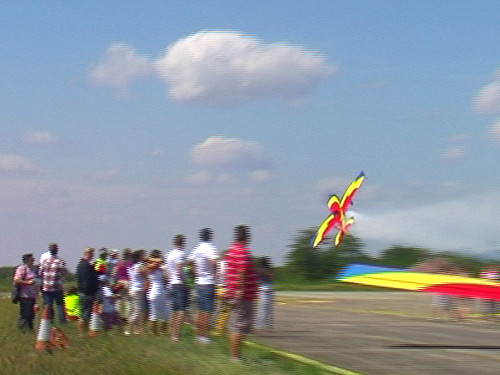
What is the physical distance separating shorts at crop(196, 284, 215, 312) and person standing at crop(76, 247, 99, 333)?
3075 millimetres

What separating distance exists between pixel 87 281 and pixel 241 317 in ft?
18.4

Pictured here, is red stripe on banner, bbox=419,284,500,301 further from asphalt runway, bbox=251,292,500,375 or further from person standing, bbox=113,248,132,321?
person standing, bbox=113,248,132,321

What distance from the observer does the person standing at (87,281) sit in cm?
1648

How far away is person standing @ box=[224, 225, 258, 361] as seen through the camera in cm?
1179

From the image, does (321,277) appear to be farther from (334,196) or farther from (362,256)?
(334,196)

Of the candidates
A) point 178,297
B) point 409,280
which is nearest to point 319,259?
point 409,280

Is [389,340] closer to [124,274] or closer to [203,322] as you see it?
[203,322]

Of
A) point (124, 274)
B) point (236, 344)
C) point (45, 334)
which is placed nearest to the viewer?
point (236, 344)

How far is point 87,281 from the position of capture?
16578 mm

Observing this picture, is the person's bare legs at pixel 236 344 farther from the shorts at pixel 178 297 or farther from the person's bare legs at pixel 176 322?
the shorts at pixel 178 297

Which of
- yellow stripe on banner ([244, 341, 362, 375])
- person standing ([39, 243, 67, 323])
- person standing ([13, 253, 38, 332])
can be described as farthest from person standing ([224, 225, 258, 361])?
person standing ([13, 253, 38, 332])

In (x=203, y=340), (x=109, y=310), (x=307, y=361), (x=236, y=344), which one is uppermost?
(x=109, y=310)

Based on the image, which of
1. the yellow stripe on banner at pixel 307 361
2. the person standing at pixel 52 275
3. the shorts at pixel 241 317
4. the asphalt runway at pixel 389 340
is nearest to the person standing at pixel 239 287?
the shorts at pixel 241 317

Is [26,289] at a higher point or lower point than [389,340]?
higher
